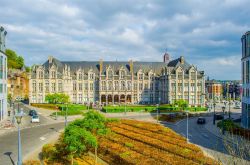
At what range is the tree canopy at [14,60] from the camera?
134m

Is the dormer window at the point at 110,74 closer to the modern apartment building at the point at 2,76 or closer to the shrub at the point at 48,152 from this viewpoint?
the modern apartment building at the point at 2,76

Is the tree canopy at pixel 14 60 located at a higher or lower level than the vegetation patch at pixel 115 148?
higher

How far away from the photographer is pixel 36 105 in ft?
293

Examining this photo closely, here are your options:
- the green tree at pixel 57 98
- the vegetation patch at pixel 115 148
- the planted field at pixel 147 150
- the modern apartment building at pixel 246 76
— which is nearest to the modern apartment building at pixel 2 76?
the green tree at pixel 57 98

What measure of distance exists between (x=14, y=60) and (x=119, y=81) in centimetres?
6577

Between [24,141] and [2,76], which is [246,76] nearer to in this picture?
[24,141]

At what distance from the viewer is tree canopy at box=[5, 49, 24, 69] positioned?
5280 inches

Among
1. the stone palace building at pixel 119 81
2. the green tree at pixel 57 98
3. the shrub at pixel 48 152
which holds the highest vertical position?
the stone palace building at pixel 119 81

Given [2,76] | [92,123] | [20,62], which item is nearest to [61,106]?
[2,76]

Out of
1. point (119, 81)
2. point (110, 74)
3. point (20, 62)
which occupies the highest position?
point (20, 62)

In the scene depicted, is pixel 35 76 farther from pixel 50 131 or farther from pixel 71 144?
pixel 71 144

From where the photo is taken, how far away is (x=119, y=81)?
107 metres

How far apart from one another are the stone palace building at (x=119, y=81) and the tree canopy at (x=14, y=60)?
4086cm

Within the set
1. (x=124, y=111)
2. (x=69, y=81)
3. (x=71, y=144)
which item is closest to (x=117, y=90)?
(x=69, y=81)
